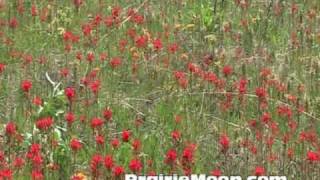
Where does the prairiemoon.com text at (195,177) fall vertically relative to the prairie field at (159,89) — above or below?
below

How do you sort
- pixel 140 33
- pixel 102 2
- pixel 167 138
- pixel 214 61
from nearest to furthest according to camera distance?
pixel 167 138 < pixel 214 61 < pixel 140 33 < pixel 102 2

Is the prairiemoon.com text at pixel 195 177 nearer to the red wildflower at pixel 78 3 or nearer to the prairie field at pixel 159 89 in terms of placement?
the prairie field at pixel 159 89

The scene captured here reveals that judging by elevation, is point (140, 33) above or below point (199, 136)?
above

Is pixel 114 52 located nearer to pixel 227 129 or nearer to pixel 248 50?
pixel 248 50

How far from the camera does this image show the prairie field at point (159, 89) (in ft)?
13.2

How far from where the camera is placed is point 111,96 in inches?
201

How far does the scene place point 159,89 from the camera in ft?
17.3

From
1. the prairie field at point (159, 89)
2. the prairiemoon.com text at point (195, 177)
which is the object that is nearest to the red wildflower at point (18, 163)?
the prairie field at point (159, 89)

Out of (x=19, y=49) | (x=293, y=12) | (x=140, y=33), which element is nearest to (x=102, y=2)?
(x=140, y=33)

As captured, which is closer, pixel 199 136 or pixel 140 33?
pixel 199 136

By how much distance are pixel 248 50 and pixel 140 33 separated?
1001 millimetres

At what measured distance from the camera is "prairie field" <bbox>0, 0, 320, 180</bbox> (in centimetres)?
402

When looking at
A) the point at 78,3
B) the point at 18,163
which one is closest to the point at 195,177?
the point at 18,163

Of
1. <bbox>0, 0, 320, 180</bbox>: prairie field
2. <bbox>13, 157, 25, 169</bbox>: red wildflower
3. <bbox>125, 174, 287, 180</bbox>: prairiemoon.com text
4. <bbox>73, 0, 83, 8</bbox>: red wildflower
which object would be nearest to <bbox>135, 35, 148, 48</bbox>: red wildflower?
<bbox>0, 0, 320, 180</bbox>: prairie field
